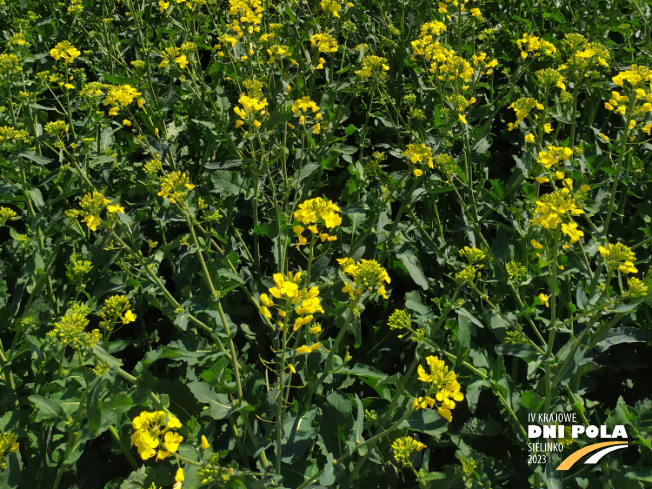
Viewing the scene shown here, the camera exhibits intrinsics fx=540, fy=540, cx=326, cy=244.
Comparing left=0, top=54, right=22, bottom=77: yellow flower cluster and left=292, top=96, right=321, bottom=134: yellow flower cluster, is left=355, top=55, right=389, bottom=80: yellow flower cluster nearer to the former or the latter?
left=292, top=96, right=321, bottom=134: yellow flower cluster

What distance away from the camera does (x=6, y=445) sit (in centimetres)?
192

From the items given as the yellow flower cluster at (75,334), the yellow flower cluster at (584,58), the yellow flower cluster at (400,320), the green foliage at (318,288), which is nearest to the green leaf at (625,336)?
the green foliage at (318,288)

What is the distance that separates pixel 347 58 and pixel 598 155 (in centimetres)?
199

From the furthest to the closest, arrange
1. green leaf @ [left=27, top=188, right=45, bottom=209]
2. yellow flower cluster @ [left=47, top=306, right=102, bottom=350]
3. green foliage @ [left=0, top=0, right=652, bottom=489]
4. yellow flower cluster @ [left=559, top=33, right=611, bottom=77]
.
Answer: green leaf @ [left=27, top=188, right=45, bottom=209] < yellow flower cluster @ [left=559, top=33, right=611, bottom=77] < green foliage @ [left=0, top=0, right=652, bottom=489] < yellow flower cluster @ [left=47, top=306, right=102, bottom=350]

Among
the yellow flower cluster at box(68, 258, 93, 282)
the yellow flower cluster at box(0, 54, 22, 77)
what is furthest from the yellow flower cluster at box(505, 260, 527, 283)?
the yellow flower cluster at box(0, 54, 22, 77)

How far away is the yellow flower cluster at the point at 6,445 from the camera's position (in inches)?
75.4

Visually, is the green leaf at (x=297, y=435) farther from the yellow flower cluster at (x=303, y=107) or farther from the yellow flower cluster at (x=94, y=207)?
the yellow flower cluster at (x=303, y=107)

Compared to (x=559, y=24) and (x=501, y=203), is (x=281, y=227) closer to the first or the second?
(x=501, y=203)

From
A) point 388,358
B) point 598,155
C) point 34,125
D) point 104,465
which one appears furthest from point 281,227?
point 598,155

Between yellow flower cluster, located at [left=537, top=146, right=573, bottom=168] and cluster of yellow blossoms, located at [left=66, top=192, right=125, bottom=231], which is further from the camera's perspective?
yellow flower cluster, located at [left=537, top=146, right=573, bottom=168]

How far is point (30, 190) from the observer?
9.49 feet

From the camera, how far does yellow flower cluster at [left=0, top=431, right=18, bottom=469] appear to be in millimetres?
1915

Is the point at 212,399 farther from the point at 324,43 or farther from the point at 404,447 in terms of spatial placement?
the point at 324,43

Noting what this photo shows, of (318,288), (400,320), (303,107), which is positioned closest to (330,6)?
(303,107)
